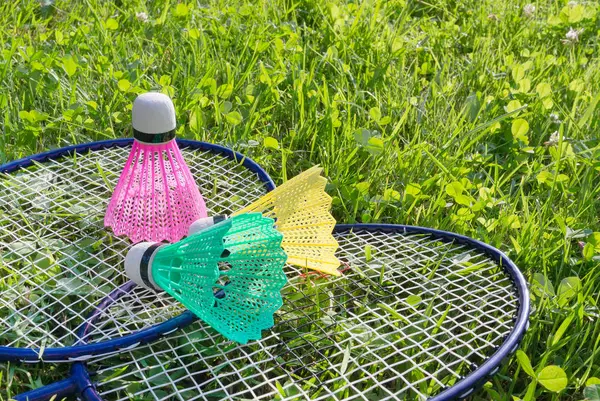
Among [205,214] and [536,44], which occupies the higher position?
[536,44]

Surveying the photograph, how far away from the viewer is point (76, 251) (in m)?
1.98

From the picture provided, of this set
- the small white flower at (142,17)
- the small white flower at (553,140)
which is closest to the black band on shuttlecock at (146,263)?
the small white flower at (553,140)

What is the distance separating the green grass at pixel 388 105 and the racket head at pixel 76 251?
0.42ft

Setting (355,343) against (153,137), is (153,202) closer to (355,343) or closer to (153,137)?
(153,137)

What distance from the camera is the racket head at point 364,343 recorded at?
162 cm

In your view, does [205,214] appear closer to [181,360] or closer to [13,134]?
[181,360]

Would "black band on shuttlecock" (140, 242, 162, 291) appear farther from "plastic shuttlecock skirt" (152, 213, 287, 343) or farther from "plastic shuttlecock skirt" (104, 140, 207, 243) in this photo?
"plastic shuttlecock skirt" (104, 140, 207, 243)

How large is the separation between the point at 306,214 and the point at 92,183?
0.65 m

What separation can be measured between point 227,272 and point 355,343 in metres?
0.33

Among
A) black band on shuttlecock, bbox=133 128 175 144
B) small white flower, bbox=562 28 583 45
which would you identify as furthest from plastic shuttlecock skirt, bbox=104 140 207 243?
small white flower, bbox=562 28 583 45

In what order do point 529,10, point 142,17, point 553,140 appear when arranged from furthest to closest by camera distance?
point 529,10 → point 142,17 → point 553,140

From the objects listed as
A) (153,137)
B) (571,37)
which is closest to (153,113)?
(153,137)

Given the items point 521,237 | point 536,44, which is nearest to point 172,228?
point 521,237

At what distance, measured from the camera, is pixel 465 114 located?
2574 millimetres
